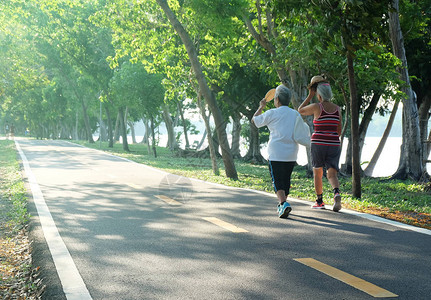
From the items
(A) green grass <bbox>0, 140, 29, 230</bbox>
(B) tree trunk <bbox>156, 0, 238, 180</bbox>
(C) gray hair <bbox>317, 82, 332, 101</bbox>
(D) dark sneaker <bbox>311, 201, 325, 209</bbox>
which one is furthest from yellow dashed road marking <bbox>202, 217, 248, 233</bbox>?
(B) tree trunk <bbox>156, 0, 238, 180</bbox>

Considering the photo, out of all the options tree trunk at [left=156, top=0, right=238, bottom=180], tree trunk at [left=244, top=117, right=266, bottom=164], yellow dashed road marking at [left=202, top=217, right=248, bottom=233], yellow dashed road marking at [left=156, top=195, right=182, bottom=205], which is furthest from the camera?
tree trunk at [left=244, top=117, right=266, bottom=164]

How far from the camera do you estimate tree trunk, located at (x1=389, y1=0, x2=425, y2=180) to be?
1652 centimetres

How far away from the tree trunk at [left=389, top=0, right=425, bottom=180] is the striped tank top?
27.1ft

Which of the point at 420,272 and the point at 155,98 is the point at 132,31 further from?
the point at 420,272

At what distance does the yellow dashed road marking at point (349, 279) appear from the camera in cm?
430

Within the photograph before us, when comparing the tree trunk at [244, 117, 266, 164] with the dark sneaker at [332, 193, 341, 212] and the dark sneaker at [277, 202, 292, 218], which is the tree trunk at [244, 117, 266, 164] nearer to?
the dark sneaker at [332, 193, 341, 212]

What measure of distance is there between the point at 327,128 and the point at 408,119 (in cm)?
968

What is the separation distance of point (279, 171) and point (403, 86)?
9622mm

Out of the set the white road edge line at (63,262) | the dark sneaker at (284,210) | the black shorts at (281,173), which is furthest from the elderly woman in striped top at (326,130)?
the white road edge line at (63,262)

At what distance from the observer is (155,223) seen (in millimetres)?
7699

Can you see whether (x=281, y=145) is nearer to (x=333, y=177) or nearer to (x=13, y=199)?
(x=333, y=177)

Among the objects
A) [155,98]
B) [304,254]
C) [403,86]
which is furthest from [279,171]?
[155,98]

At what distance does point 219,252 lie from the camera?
19.0 feet

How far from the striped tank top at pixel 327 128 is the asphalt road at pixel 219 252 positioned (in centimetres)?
115
